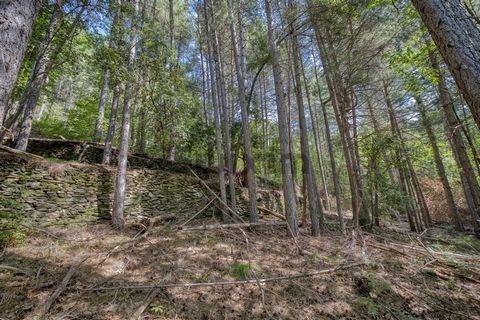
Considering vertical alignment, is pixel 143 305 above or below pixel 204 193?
below

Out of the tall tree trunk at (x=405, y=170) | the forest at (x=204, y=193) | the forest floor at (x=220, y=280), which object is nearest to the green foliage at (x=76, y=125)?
the forest at (x=204, y=193)

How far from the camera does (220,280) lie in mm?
3066

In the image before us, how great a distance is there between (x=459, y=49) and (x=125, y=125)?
6101 mm

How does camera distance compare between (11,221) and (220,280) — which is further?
(11,221)

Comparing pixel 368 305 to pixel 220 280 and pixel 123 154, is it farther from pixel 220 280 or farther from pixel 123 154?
pixel 123 154

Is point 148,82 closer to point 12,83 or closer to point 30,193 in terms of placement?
point 30,193

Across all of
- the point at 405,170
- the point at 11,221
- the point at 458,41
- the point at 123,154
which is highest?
the point at 123,154

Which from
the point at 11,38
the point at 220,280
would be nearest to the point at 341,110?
the point at 220,280

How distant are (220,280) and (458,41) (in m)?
3.75

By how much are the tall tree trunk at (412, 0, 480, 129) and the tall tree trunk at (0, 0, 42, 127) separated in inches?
124

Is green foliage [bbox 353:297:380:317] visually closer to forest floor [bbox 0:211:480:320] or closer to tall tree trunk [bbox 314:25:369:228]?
forest floor [bbox 0:211:480:320]

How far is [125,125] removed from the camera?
5.46 m

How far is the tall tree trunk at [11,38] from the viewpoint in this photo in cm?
109

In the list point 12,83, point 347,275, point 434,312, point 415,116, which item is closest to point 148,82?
point 12,83
